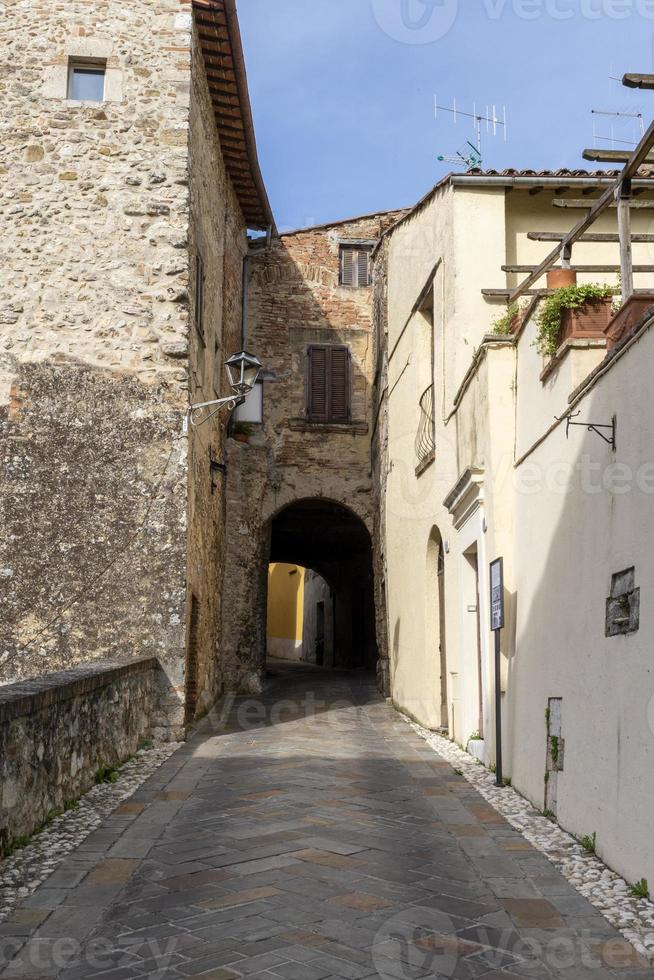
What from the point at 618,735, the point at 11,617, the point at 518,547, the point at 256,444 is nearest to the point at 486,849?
the point at 618,735

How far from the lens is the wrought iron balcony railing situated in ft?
37.2

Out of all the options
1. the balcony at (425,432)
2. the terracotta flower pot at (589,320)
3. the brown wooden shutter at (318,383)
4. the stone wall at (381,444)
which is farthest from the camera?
the brown wooden shutter at (318,383)

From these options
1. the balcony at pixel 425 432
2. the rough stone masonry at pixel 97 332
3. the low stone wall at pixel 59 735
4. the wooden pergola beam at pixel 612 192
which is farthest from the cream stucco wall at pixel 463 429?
the low stone wall at pixel 59 735

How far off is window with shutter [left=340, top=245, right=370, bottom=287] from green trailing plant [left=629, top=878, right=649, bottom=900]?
13.7 m

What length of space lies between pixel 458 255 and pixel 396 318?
367 centimetres

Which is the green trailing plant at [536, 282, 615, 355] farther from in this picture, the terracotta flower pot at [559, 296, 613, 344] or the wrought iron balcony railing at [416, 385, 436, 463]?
the wrought iron balcony railing at [416, 385, 436, 463]

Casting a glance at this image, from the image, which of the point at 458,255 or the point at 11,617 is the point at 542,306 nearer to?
the point at 458,255

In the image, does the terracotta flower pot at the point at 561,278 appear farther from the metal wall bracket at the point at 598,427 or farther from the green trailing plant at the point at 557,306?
the metal wall bracket at the point at 598,427

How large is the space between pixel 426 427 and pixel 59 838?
24.1ft

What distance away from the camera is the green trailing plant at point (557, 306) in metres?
6.09

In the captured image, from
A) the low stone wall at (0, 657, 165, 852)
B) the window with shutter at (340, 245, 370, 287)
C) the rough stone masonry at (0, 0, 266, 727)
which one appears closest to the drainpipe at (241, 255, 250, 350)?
the window with shutter at (340, 245, 370, 287)

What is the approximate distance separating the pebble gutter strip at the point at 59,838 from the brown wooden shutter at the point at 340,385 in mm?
9217

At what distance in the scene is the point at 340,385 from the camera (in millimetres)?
16453

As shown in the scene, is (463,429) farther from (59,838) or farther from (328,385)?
(328,385)
